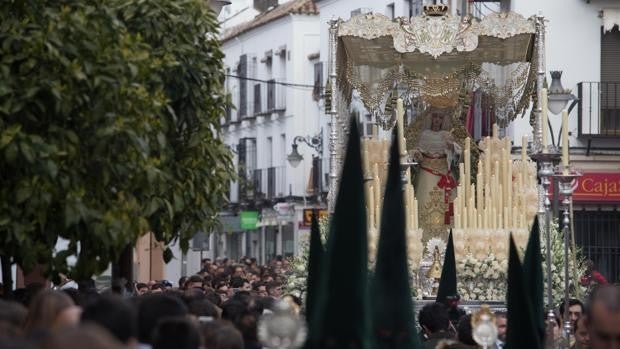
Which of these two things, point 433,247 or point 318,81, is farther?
point 318,81

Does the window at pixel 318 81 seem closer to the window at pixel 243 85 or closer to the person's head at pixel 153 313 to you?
the window at pixel 243 85

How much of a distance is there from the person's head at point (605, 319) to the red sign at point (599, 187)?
84.7ft

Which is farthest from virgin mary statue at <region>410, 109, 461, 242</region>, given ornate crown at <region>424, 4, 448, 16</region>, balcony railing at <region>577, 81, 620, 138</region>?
balcony railing at <region>577, 81, 620, 138</region>

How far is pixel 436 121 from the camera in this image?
23.0 m

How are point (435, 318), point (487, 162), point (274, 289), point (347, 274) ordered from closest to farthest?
point (347, 274) → point (435, 318) → point (487, 162) → point (274, 289)

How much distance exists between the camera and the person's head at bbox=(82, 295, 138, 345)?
7.63 metres

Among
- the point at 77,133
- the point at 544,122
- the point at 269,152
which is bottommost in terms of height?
the point at 77,133

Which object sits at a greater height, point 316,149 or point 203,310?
point 316,149

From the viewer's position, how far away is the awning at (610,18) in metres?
34.4

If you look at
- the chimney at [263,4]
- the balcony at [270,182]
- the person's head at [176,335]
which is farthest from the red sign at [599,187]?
the person's head at [176,335]

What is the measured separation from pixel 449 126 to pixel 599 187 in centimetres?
1156

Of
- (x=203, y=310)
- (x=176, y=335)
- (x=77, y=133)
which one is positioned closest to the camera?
(x=176, y=335)

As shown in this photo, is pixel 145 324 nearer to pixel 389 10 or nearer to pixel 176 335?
pixel 176 335

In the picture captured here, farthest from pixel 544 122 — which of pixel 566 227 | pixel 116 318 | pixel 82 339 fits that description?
pixel 82 339
